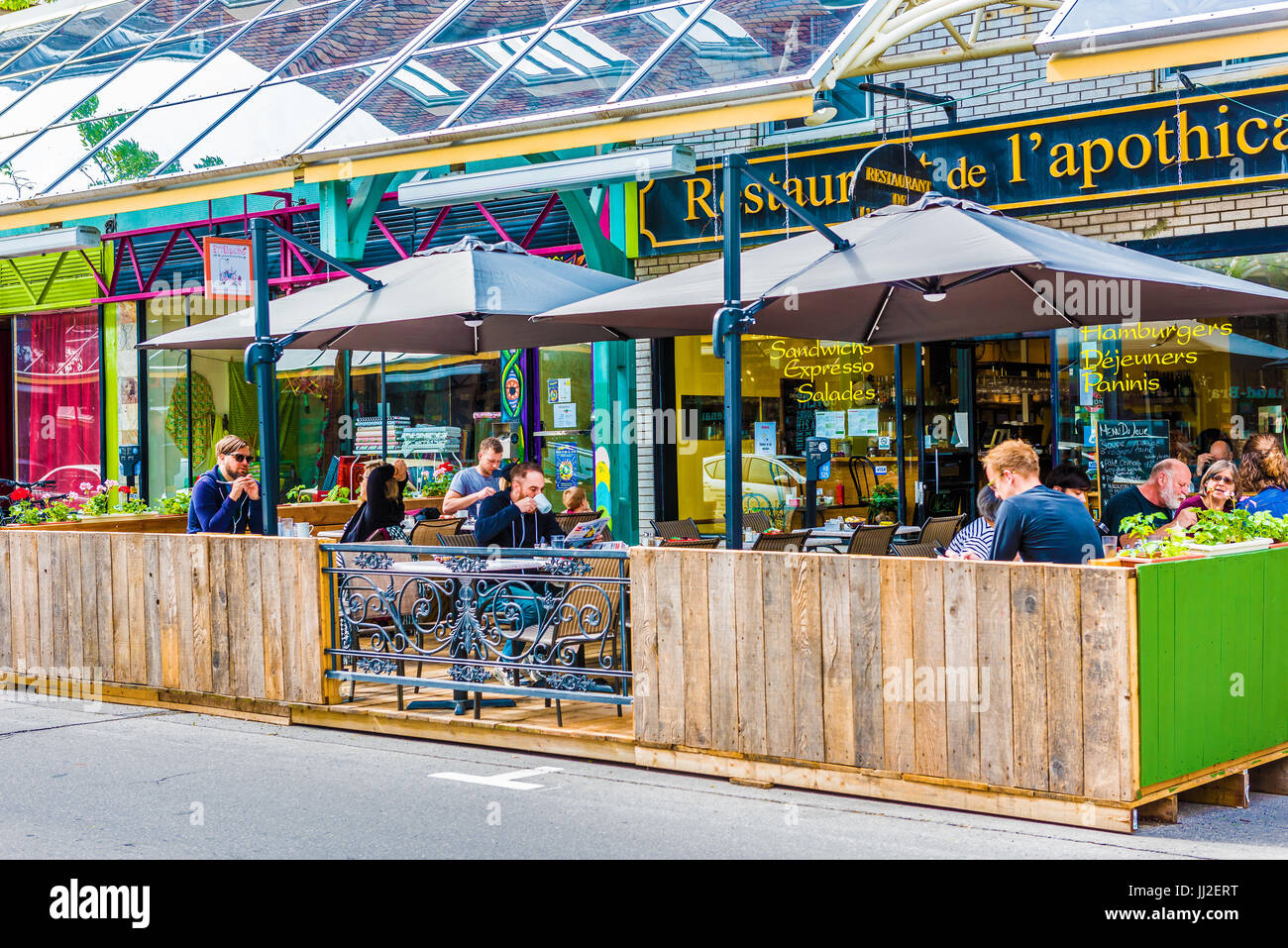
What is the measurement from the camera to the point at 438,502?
14.3 metres

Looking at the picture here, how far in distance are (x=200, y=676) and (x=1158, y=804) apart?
571cm

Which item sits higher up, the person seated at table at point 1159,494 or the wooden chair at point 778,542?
the person seated at table at point 1159,494

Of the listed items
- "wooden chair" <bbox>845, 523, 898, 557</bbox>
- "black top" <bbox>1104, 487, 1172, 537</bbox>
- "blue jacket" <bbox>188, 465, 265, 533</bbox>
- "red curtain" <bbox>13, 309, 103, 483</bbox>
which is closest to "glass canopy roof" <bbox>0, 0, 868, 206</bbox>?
"blue jacket" <bbox>188, 465, 265, 533</bbox>

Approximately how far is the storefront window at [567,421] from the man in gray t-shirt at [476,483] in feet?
11.7

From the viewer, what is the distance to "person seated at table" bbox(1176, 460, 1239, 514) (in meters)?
8.45

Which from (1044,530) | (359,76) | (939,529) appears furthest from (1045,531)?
(359,76)

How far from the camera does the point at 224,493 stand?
991 centimetres

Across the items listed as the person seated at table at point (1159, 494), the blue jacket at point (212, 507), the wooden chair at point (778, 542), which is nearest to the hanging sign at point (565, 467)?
the wooden chair at point (778, 542)

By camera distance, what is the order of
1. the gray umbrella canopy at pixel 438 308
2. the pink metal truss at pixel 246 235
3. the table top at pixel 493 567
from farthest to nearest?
1. the pink metal truss at pixel 246 235
2. the gray umbrella canopy at pixel 438 308
3. the table top at pixel 493 567

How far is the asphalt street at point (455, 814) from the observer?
5.64 meters

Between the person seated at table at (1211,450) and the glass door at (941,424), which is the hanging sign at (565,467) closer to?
the glass door at (941,424)

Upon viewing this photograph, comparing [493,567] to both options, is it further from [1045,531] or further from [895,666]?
[1045,531]

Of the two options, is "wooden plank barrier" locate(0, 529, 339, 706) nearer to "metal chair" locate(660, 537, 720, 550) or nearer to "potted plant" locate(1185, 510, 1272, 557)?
"metal chair" locate(660, 537, 720, 550)

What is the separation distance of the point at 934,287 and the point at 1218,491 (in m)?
2.12
